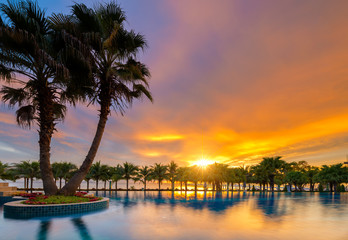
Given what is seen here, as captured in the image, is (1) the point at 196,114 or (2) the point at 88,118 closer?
(2) the point at 88,118

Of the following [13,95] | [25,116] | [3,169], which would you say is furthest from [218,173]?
[13,95]

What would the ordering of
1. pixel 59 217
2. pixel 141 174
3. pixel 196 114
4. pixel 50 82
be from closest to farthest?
pixel 59 217
pixel 50 82
pixel 196 114
pixel 141 174

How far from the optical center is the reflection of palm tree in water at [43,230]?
24.1ft

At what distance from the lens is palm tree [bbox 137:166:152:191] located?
48778mm

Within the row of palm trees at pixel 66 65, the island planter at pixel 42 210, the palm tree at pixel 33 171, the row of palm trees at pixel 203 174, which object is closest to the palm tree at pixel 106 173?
the row of palm trees at pixel 203 174

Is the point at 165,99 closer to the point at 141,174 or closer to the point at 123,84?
the point at 123,84

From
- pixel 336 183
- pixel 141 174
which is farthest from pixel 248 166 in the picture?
pixel 141 174

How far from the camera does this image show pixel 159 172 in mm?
50062

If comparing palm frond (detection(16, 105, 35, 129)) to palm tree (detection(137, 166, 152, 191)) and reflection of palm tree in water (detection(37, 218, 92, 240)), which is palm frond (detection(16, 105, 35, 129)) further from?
palm tree (detection(137, 166, 152, 191))

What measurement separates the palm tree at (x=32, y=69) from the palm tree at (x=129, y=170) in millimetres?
31830

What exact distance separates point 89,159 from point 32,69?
22.0 feet

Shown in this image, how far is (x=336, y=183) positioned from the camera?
167 ft

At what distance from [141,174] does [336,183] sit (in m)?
42.6

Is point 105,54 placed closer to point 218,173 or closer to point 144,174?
point 144,174
